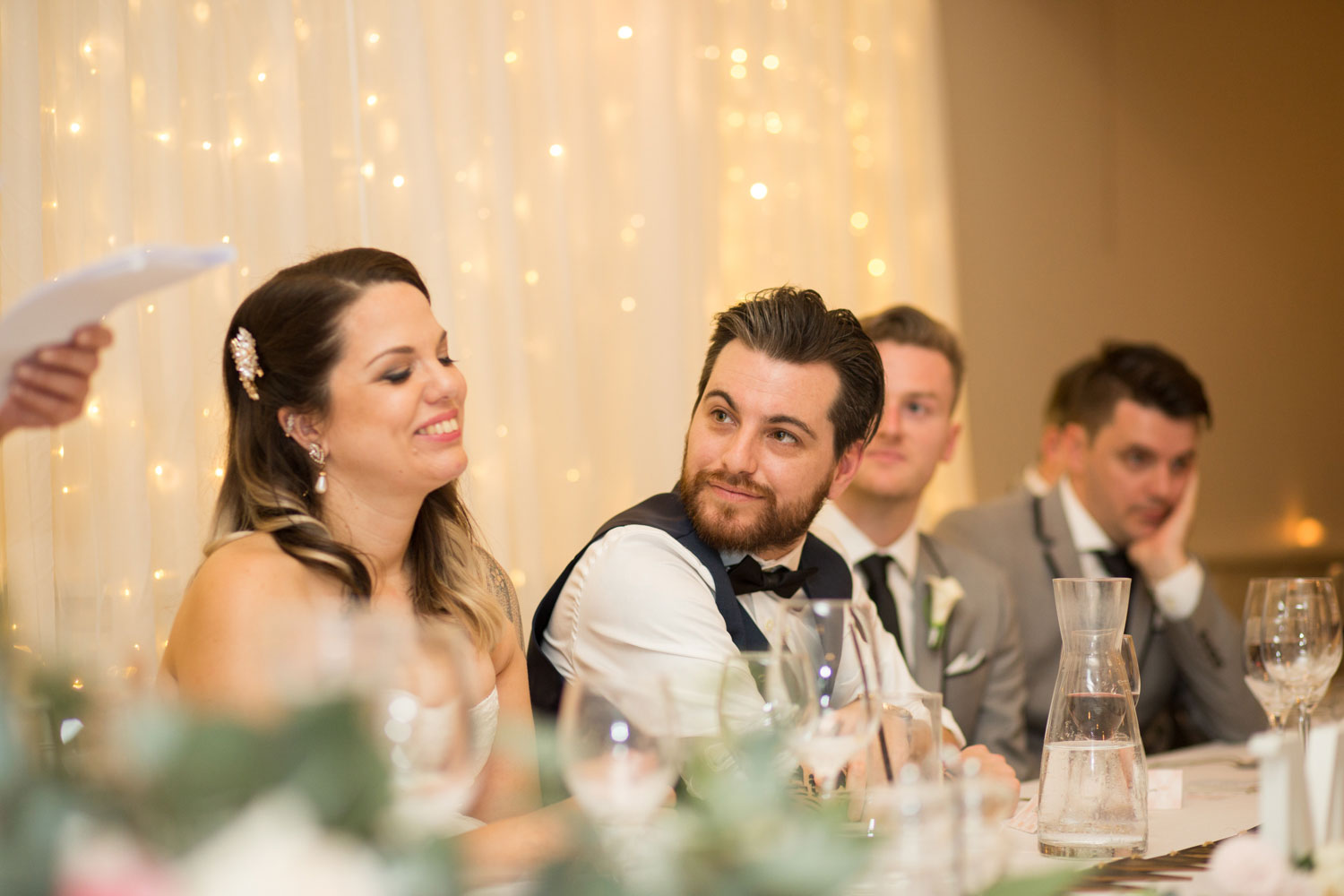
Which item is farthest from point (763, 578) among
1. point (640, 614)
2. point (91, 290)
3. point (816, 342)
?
point (91, 290)

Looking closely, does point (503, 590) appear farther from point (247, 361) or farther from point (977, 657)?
point (977, 657)

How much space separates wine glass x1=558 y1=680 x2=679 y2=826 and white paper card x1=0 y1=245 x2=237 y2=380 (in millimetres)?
423

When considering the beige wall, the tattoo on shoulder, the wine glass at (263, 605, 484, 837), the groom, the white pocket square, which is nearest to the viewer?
the wine glass at (263, 605, 484, 837)

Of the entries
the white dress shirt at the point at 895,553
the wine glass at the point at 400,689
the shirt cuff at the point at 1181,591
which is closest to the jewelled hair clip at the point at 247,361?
the wine glass at the point at 400,689

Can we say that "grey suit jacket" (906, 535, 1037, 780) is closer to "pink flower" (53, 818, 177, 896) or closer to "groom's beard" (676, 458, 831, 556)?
"groom's beard" (676, 458, 831, 556)

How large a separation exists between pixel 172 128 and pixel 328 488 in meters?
0.88

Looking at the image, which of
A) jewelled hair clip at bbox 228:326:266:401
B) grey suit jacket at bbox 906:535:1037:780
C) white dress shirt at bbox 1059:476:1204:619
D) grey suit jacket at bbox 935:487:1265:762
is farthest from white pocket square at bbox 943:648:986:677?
jewelled hair clip at bbox 228:326:266:401

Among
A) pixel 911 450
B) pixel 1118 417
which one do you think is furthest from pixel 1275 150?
pixel 911 450

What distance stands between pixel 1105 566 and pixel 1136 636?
18 cm

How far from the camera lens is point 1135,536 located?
10.4 feet

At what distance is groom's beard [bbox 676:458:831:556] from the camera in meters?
2.09

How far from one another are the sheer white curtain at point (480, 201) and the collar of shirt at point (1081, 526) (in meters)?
0.70

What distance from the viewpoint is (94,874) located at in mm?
541

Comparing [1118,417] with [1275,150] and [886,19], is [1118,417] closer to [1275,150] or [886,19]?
[886,19]
